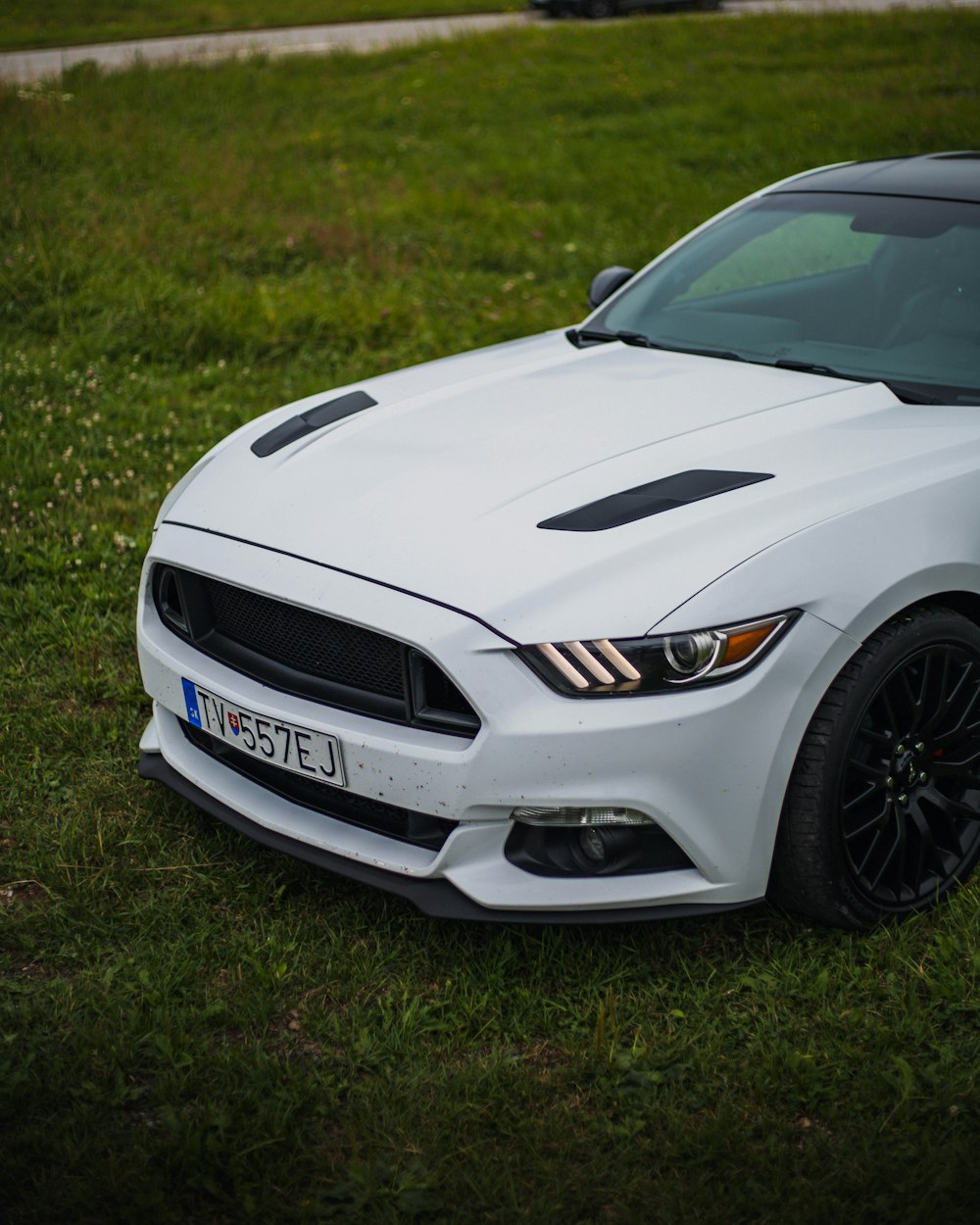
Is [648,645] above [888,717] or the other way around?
above

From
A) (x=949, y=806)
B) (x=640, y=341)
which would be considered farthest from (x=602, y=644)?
(x=640, y=341)

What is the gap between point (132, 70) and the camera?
12.6m

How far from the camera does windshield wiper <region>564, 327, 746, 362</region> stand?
3418 mm

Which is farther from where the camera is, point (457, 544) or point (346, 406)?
point (346, 406)

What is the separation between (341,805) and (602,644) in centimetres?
72

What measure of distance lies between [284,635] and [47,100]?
959 centimetres

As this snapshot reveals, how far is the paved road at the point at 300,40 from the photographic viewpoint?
1409 centimetres

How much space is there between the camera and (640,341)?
367 cm

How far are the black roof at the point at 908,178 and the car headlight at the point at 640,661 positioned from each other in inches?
78.8

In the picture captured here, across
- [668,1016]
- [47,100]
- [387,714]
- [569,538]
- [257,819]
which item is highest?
[47,100]

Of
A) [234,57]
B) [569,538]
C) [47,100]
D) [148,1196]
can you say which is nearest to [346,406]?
[569,538]

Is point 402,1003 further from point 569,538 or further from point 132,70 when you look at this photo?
point 132,70

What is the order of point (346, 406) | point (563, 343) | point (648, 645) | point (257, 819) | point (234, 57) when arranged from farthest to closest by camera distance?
point (234, 57)
point (563, 343)
point (346, 406)
point (257, 819)
point (648, 645)

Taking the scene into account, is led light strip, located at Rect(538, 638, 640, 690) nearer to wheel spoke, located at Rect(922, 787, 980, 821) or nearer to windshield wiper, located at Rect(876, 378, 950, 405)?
wheel spoke, located at Rect(922, 787, 980, 821)
